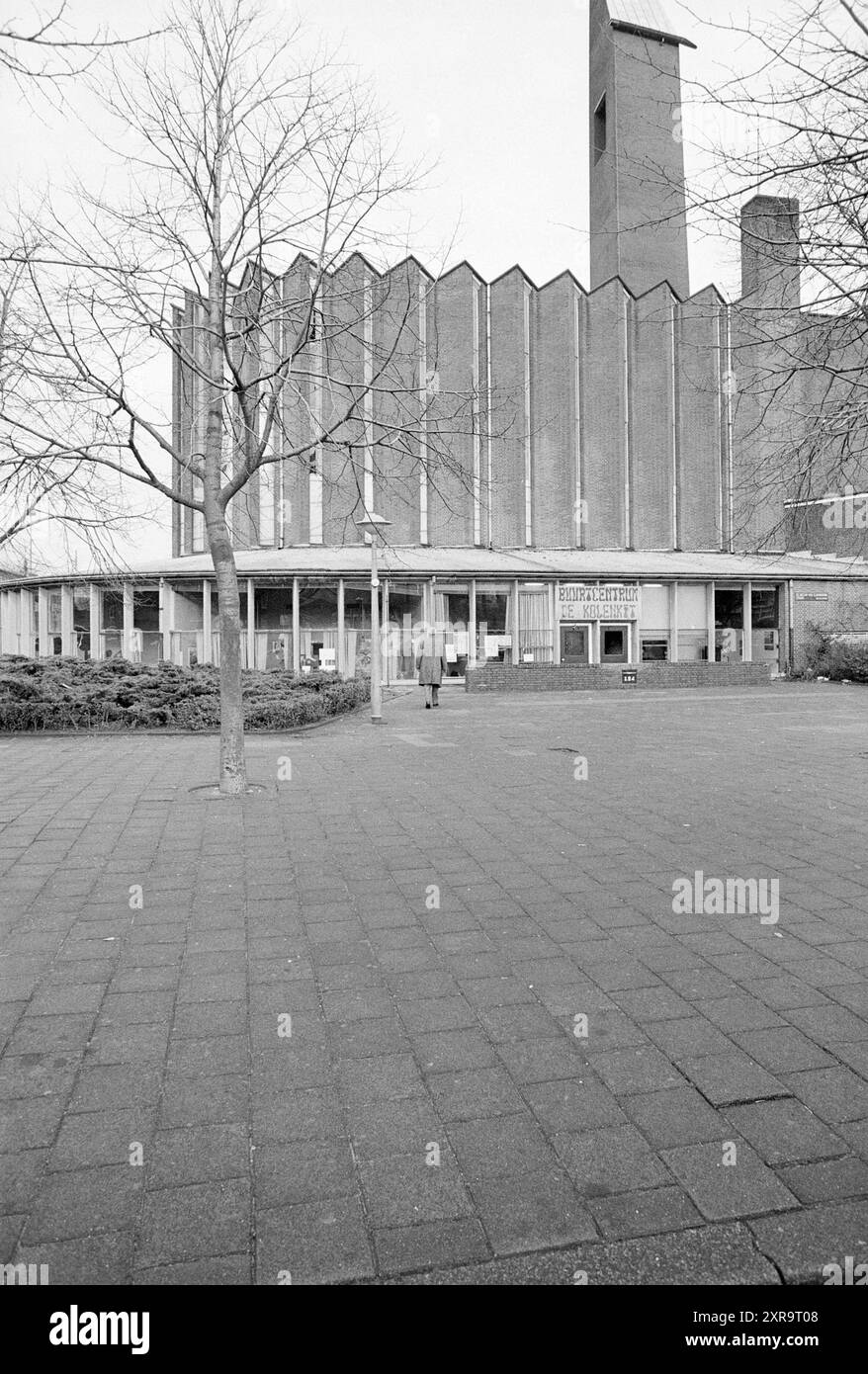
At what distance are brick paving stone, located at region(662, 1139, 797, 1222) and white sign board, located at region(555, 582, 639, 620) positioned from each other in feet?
108

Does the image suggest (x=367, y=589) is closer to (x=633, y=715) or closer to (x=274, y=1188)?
(x=633, y=715)

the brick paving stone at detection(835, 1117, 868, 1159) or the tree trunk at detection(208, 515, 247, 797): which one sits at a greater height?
the tree trunk at detection(208, 515, 247, 797)

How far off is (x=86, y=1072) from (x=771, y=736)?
13.7 meters

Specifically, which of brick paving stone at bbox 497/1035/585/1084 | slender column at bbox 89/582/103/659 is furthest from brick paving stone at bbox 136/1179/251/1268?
slender column at bbox 89/582/103/659

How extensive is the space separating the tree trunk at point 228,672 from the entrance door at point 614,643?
90.3 feet

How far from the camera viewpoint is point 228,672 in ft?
31.8

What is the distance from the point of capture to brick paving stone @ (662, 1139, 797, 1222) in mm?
2568

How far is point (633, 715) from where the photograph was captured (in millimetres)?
20016

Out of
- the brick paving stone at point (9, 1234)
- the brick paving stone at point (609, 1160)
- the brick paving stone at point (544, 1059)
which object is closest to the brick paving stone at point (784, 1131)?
the brick paving stone at point (609, 1160)

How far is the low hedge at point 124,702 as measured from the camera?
1631 cm

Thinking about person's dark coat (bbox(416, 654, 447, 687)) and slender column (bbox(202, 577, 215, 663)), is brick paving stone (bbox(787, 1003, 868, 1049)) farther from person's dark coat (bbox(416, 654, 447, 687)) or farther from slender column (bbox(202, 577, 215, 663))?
slender column (bbox(202, 577, 215, 663))

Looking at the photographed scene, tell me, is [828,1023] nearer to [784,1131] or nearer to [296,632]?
[784,1131]

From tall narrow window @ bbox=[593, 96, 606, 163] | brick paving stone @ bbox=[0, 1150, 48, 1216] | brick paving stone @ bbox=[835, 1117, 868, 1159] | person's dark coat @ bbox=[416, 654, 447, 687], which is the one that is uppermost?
tall narrow window @ bbox=[593, 96, 606, 163]

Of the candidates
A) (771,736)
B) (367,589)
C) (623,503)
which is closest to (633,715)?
(771,736)
